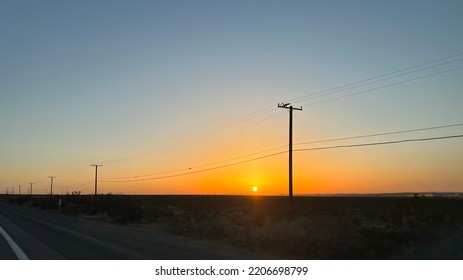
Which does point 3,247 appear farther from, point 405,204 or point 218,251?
point 405,204

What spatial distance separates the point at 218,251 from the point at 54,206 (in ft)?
220

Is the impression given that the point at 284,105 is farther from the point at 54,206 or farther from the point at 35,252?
the point at 54,206

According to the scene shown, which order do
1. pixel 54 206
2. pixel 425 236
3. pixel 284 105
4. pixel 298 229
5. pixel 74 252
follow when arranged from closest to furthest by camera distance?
1. pixel 74 252
2. pixel 425 236
3. pixel 298 229
4. pixel 284 105
5. pixel 54 206

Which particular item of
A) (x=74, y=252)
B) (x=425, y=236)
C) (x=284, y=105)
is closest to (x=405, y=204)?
(x=284, y=105)

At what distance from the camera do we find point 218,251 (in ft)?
54.1

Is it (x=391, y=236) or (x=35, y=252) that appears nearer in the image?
(x=35, y=252)

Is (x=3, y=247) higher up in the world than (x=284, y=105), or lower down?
lower down

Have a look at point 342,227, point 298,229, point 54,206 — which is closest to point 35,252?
point 298,229

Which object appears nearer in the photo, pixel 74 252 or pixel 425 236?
pixel 74 252

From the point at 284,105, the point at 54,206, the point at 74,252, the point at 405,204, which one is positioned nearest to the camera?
the point at 74,252

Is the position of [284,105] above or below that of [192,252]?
above

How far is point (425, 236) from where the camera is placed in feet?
61.7

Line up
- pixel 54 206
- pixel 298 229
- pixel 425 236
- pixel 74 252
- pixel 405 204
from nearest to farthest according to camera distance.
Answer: pixel 74 252
pixel 425 236
pixel 298 229
pixel 405 204
pixel 54 206

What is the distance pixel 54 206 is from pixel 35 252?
66041 millimetres
